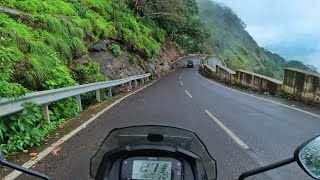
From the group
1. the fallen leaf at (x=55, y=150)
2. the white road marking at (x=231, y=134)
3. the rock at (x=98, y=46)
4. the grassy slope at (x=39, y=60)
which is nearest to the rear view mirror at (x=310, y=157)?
the white road marking at (x=231, y=134)

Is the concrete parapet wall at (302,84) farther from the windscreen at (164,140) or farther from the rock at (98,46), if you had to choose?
the windscreen at (164,140)

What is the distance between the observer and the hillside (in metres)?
104

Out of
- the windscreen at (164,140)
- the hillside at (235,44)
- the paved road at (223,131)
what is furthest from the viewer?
the hillside at (235,44)

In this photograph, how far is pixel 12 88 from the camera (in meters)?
7.19

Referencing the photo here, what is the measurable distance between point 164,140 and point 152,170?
A: 0.25 m

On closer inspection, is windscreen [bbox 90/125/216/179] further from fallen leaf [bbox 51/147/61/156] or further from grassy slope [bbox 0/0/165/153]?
grassy slope [bbox 0/0/165/153]

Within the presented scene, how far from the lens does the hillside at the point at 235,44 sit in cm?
10362

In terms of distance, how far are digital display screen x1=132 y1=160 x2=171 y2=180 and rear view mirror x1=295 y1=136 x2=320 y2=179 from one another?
2.87 ft

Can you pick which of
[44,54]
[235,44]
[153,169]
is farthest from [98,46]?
[235,44]

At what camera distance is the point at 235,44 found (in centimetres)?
11800

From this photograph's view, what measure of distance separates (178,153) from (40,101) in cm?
604

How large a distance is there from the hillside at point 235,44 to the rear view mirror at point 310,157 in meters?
89.5

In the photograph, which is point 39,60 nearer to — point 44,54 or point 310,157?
point 44,54

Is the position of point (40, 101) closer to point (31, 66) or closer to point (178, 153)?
point (31, 66)
